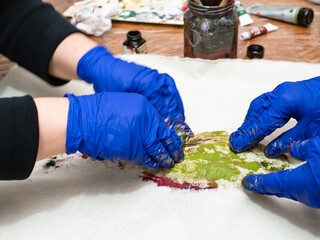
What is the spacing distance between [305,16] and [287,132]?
974 millimetres

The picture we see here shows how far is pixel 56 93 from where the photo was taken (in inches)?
60.7

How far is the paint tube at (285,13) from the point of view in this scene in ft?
5.74

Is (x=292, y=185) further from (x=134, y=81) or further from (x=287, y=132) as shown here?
(x=134, y=81)

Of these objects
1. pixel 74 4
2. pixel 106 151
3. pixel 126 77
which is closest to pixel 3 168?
pixel 106 151

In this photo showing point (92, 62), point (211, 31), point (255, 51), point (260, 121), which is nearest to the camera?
point (260, 121)

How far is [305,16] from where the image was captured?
1.73 meters

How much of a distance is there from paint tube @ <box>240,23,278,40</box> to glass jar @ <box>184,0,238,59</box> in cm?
23

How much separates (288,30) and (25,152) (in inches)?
60.3

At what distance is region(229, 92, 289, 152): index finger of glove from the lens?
3.45 ft

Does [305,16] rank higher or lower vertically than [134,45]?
higher

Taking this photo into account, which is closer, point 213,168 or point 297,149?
point 297,149

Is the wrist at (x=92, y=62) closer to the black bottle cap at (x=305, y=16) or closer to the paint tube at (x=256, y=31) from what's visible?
the paint tube at (x=256, y=31)

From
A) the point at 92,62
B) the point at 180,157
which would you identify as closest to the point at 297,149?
the point at 180,157

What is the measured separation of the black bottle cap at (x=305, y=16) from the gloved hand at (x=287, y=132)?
2.76 feet
